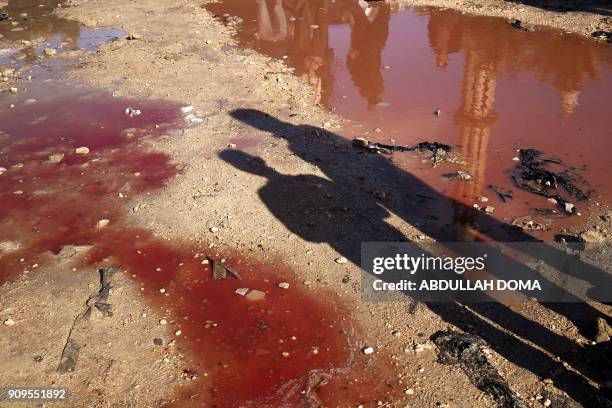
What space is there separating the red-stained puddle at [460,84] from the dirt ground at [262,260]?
78 cm

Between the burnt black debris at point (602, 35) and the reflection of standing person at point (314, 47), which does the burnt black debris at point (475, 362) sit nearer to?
the reflection of standing person at point (314, 47)

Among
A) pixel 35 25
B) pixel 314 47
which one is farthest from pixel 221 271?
pixel 35 25

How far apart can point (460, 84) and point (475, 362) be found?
6.44 meters

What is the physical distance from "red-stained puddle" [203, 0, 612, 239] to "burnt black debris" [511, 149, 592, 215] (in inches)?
3.9

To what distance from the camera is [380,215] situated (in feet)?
19.0

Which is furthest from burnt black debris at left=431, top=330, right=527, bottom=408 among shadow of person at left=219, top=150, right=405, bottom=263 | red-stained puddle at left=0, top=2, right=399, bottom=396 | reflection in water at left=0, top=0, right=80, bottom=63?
reflection in water at left=0, top=0, right=80, bottom=63

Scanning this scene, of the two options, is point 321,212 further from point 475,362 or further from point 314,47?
point 314,47

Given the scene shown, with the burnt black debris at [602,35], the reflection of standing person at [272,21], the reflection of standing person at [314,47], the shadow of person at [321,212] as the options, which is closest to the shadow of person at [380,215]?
the shadow of person at [321,212]

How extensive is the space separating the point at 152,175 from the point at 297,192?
2.06m

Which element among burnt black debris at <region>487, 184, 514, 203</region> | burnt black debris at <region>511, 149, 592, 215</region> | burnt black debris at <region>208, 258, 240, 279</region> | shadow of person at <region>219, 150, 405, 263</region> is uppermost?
burnt black debris at <region>511, 149, 592, 215</region>

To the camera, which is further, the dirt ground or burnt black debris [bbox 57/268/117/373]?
burnt black debris [bbox 57/268/117/373]

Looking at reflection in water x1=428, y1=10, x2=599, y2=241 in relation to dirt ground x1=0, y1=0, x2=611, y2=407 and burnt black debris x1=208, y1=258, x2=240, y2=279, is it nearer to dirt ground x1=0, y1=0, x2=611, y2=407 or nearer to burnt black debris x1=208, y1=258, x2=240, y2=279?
dirt ground x1=0, y1=0, x2=611, y2=407

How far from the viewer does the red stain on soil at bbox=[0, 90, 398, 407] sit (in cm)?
394

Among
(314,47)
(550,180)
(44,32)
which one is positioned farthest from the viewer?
(44,32)
